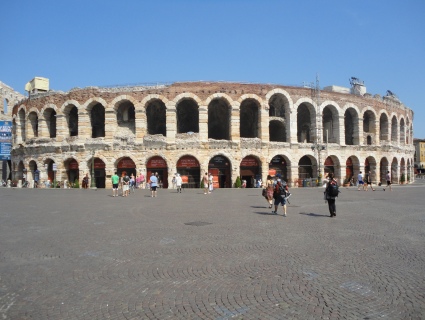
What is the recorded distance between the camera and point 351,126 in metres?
37.4

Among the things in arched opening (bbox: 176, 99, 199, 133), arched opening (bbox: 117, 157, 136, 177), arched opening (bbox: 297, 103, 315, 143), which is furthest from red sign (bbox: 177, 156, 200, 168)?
arched opening (bbox: 297, 103, 315, 143)

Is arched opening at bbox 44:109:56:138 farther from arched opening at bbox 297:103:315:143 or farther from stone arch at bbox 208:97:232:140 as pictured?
arched opening at bbox 297:103:315:143

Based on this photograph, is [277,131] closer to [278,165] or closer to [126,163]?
[278,165]

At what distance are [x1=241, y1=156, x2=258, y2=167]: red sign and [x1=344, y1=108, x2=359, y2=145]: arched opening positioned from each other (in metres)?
12.7

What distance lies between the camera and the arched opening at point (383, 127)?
38250mm

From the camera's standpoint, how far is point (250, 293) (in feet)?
14.7

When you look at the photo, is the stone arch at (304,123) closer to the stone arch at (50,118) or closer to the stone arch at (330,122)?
the stone arch at (330,122)

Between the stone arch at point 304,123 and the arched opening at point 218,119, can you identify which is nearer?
the arched opening at point 218,119

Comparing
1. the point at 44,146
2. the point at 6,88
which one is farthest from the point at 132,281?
the point at 6,88

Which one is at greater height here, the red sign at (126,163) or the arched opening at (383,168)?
the red sign at (126,163)

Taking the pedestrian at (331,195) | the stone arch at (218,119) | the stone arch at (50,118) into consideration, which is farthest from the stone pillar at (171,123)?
the pedestrian at (331,195)

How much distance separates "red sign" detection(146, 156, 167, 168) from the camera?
30.4 meters

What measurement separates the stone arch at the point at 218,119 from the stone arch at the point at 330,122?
1050 centimetres

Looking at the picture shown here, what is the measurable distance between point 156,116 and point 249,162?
11454mm
